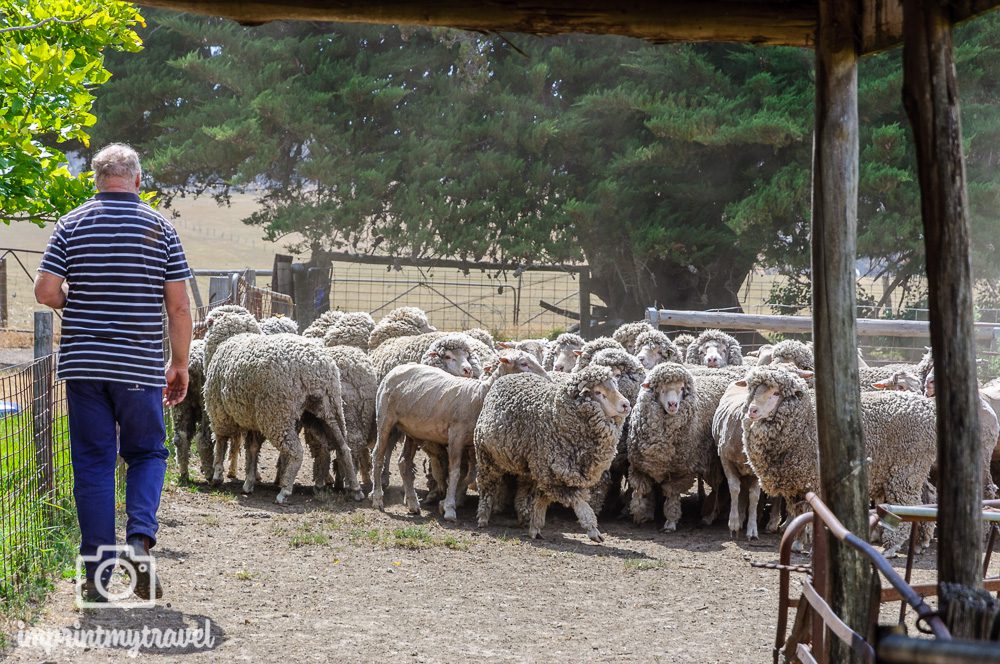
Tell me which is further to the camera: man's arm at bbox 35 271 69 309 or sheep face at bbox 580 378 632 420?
sheep face at bbox 580 378 632 420

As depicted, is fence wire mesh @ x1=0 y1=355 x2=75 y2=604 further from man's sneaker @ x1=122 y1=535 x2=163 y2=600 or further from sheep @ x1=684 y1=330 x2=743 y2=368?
sheep @ x1=684 y1=330 x2=743 y2=368

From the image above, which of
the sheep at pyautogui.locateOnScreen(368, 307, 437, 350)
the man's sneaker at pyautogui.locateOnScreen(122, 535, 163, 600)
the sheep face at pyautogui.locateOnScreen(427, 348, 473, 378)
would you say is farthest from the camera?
the sheep at pyautogui.locateOnScreen(368, 307, 437, 350)

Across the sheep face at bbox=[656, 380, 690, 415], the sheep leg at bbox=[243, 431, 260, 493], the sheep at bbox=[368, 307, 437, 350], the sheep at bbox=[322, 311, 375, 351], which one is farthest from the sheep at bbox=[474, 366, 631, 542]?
the sheep at bbox=[322, 311, 375, 351]

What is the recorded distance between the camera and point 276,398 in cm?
907

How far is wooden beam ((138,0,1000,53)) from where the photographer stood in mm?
3900

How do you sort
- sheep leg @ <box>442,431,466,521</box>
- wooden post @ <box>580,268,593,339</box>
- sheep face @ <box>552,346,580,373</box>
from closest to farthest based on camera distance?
sheep leg @ <box>442,431,466,521</box>, sheep face @ <box>552,346,580,373</box>, wooden post @ <box>580,268,593,339</box>

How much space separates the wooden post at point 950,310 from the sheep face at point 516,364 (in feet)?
20.4

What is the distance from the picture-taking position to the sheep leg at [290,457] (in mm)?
9156

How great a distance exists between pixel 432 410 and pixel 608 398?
1.59 m

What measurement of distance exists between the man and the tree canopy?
15.2 metres

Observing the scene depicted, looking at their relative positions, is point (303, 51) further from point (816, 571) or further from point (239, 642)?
point (816, 571)

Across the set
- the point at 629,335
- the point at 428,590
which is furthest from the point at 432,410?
the point at 629,335

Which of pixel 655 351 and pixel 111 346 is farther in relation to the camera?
pixel 655 351

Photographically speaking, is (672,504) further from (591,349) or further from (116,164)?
(116,164)
